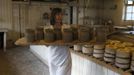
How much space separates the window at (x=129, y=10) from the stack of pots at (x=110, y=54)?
25.3 ft

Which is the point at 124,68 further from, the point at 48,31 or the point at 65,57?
the point at 48,31

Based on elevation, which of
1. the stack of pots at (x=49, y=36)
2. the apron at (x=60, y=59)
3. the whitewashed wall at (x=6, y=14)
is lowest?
the apron at (x=60, y=59)

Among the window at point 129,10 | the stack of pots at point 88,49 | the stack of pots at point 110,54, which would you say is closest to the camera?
the stack of pots at point 110,54

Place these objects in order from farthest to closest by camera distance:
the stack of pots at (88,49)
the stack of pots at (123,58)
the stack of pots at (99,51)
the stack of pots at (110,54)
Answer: the stack of pots at (88,49)
the stack of pots at (99,51)
the stack of pots at (110,54)
the stack of pots at (123,58)

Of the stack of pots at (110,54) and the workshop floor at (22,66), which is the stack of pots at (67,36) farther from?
the workshop floor at (22,66)

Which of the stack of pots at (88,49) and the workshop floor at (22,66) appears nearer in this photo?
the stack of pots at (88,49)

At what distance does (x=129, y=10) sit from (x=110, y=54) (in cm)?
797

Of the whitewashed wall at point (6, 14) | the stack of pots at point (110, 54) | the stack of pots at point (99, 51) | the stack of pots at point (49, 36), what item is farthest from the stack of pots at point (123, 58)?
the whitewashed wall at point (6, 14)

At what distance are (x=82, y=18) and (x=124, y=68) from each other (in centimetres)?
874

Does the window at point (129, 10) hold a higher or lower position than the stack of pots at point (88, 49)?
higher

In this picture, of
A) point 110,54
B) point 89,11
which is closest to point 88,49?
point 110,54

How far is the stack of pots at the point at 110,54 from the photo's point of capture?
2286mm

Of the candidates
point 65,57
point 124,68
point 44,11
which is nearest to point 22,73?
point 65,57

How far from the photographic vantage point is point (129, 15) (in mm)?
9727
